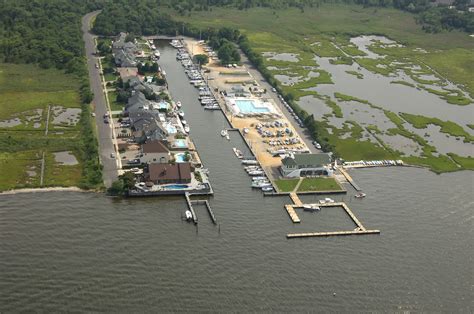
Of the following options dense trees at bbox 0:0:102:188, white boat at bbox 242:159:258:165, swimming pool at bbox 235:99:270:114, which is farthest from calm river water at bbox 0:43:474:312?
swimming pool at bbox 235:99:270:114

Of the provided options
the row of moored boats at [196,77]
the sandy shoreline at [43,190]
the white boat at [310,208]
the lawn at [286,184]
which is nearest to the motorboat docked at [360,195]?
the white boat at [310,208]

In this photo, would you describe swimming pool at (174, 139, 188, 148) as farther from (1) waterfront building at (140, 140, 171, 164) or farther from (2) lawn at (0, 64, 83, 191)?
(2) lawn at (0, 64, 83, 191)

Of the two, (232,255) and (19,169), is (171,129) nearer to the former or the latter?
(19,169)

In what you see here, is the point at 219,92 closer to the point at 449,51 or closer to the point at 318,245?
the point at 318,245

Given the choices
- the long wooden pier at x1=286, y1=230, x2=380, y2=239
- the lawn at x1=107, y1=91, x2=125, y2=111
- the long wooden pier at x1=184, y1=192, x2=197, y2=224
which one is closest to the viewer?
the long wooden pier at x1=286, y1=230, x2=380, y2=239

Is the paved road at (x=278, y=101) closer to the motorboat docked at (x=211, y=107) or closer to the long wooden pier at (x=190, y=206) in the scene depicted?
the motorboat docked at (x=211, y=107)

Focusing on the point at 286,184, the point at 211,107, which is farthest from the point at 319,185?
the point at 211,107
